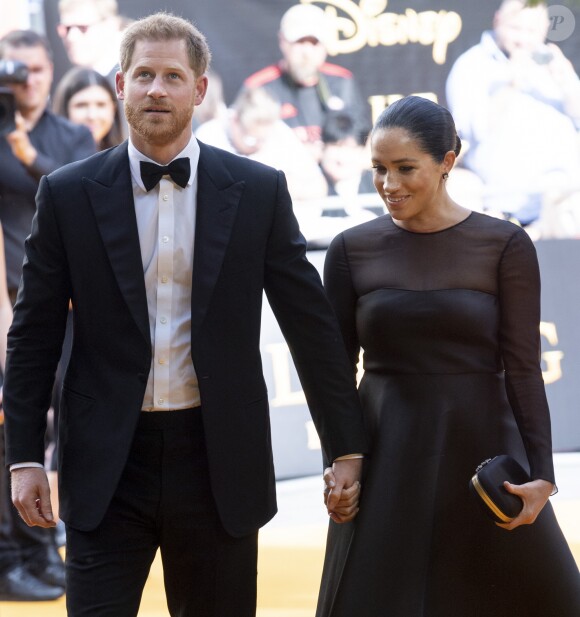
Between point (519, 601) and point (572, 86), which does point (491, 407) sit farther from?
point (572, 86)

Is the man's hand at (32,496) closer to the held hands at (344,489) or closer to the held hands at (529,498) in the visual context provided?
the held hands at (344,489)

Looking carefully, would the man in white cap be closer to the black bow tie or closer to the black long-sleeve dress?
the black long-sleeve dress

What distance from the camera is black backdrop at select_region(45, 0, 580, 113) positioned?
16.7ft

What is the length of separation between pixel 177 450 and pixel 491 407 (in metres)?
0.75

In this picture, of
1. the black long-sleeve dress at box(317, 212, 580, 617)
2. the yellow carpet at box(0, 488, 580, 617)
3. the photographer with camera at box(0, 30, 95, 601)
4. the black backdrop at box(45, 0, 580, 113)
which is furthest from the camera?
the black backdrop at box(45, 0, 580, 113)

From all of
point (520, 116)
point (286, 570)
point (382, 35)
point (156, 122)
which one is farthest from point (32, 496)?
point (520, 116)

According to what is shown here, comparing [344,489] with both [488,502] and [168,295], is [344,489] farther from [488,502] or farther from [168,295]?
[168,295]

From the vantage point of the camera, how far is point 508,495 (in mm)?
2482

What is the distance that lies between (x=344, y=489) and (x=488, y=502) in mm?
320

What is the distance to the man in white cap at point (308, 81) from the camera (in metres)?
5.11

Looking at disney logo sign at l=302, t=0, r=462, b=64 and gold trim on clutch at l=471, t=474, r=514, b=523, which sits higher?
disney logo sign at l=302, t=0, r=462, b=64

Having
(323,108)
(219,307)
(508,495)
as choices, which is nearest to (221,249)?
(219,307)

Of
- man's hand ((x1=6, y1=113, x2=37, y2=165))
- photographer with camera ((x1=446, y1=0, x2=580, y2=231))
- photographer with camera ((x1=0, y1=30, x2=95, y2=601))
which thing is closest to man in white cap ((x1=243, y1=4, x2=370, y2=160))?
photographer with camera ((x1=446, y1=0, x2=580, y2=231))

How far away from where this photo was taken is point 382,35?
5.17 m
